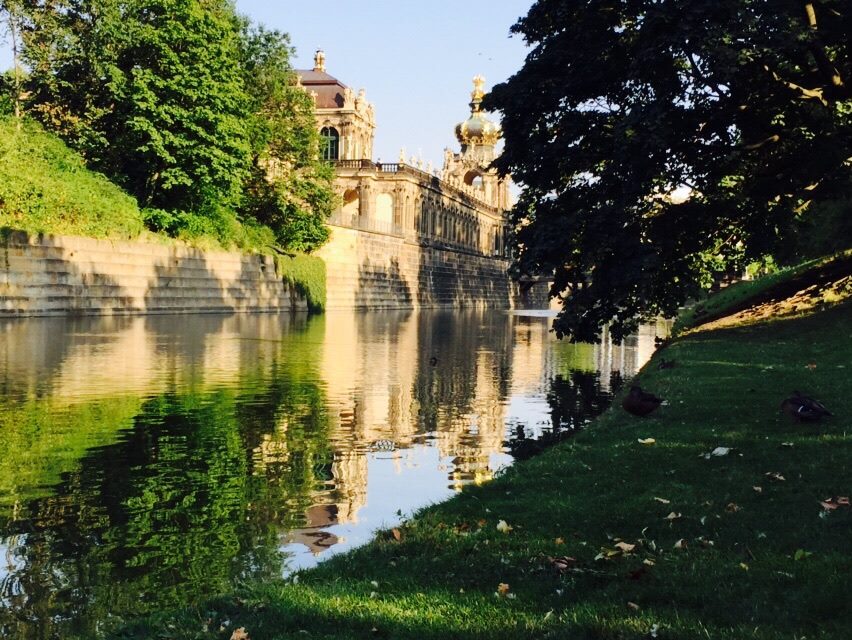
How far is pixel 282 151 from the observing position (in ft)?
235

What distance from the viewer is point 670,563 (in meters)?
7.39

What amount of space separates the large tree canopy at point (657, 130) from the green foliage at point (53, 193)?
2966 centimetres

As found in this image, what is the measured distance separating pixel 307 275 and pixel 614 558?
6755cm

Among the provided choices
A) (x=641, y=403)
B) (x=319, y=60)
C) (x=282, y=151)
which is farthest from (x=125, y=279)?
(x=319, y=60)

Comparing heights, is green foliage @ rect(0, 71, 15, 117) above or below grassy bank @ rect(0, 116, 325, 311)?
above

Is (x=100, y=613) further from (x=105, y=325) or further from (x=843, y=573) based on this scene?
(x=105, y=325)

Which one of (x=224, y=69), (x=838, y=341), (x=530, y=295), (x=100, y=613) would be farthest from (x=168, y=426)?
(x=530, y=295)

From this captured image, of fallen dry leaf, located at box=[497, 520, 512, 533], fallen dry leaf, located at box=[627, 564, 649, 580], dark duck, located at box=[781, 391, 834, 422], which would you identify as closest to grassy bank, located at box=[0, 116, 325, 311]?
dark duck, located at box=[781, 391, 834, 422]

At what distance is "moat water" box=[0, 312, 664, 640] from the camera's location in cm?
A: 852

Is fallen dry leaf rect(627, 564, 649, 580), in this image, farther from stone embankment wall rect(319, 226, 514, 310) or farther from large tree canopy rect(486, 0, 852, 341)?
stone embankment wall rect(319, 226, 514, 310)

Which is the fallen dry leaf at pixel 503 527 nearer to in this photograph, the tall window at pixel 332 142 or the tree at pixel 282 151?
the tree at pixel 282 151

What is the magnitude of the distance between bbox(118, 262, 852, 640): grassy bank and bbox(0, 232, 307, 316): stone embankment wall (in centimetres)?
3806

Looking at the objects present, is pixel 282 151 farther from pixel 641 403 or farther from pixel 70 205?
pixel 641 403

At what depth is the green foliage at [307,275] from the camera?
70.9 meters
